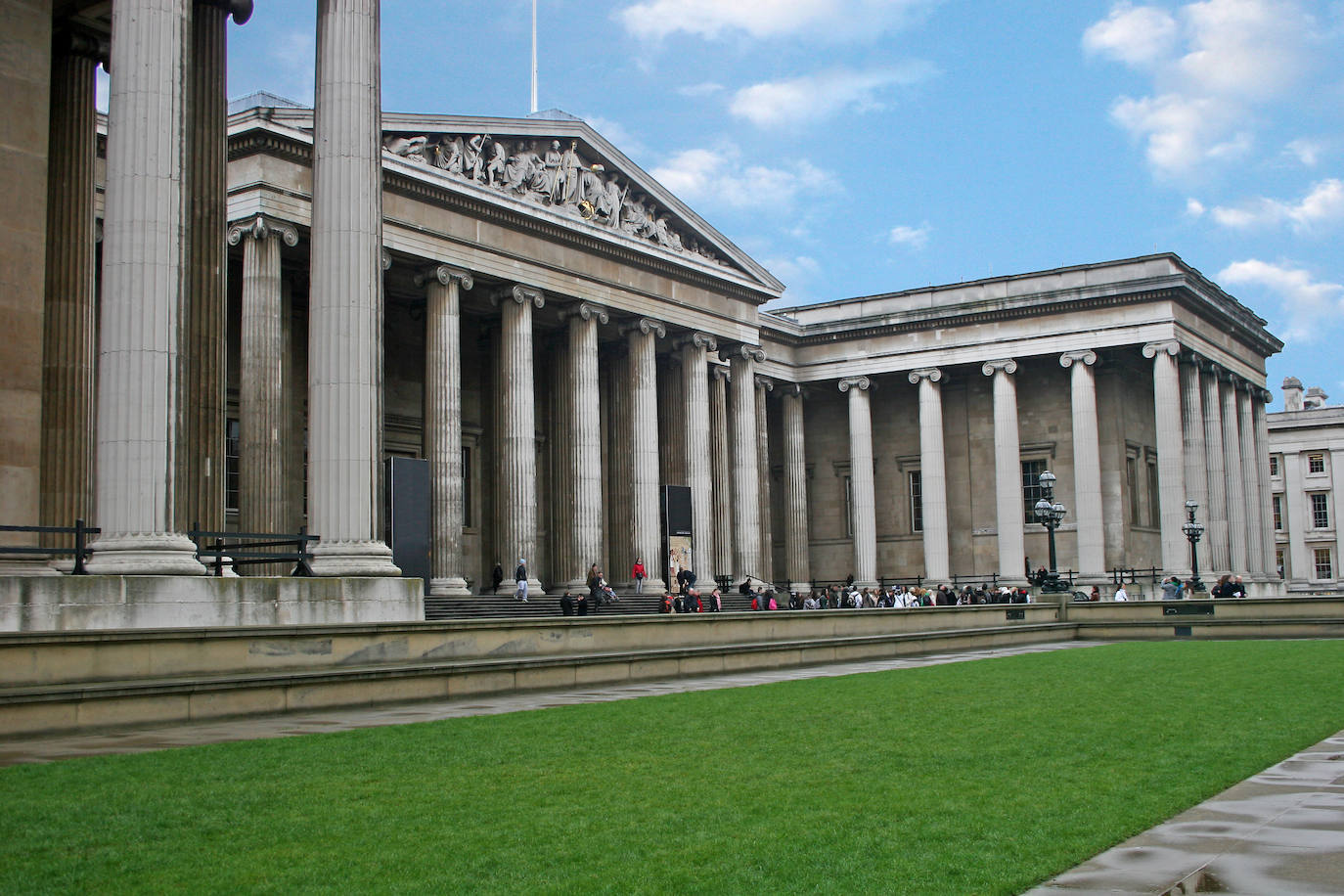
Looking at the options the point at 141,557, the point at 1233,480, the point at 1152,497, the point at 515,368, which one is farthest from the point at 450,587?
the point at 1233,480

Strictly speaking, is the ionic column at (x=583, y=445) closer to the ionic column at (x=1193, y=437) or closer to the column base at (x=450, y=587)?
the column base at (x=450, y=587)

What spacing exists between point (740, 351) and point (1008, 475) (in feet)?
46.6

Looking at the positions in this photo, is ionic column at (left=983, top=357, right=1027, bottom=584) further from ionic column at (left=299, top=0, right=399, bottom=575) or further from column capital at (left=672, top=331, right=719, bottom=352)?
ionic column at (left=299, top=0, right=399, bottom=575)

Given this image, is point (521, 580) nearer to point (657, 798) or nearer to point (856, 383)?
point (856, 383)

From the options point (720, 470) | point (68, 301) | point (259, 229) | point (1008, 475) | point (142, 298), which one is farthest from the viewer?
point (1008, 475)

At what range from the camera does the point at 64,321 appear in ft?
66.0

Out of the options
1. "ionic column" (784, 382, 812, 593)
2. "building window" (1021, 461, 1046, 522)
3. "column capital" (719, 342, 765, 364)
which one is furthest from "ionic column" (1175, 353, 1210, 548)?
"column capital" (719, 342, 765, 364)

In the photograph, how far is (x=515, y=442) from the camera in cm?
4275

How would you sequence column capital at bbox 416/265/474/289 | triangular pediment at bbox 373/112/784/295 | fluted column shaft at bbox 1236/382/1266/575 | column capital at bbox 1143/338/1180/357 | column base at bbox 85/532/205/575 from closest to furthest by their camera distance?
column base at bbox 85/532/205/575, column capital at bbox 416/265/474/289, triangular pediment at bbox 373/112/784/295, column capital at bbox 1143/338/1180/357, fluted column shaft at bbox 1236/382/1266/575

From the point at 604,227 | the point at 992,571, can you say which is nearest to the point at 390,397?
the point at 604,227

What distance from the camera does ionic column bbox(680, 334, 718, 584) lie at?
5044 centimetres

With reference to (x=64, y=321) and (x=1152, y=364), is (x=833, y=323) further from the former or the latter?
(x=64, y=321)

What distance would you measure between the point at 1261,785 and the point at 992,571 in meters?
53.5

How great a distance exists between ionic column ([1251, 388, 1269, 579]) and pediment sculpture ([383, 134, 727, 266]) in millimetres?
32680
